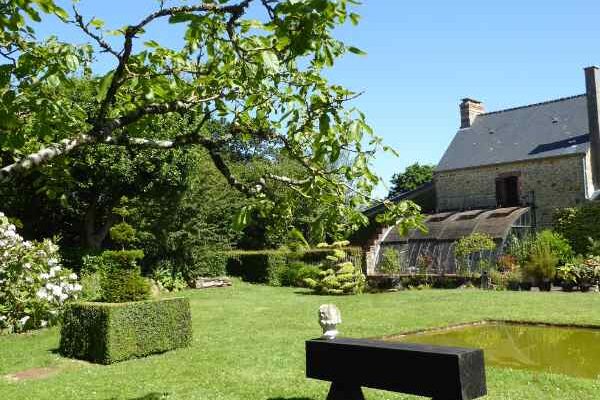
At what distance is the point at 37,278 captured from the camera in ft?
40.8

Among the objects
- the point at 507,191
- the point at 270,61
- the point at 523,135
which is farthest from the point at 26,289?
the point at 523,135

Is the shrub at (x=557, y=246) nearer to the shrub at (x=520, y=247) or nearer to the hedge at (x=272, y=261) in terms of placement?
the shrub at (x=520, y=247)

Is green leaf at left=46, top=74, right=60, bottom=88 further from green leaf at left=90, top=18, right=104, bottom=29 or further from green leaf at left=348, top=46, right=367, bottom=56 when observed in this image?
green leaf at left=348, top=46, right=367, bottom=56

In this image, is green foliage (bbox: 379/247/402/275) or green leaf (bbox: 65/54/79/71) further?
green foliage (bbox: 379/247/402/275)

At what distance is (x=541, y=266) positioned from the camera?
753 inches

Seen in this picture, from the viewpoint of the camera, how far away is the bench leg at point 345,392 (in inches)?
234

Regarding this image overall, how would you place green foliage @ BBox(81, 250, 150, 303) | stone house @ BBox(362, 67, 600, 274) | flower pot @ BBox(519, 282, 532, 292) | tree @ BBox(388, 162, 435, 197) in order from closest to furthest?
green foliage @ BBox(81, 250, 150, 303) < flower pot @ BBox(519, 282, 532, 292) < stone house @ BBox(362, 67, 600, 274) < tree @ BBox(388, 162, 435, 197)

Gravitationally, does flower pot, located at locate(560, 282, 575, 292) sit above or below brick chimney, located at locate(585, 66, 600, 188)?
below

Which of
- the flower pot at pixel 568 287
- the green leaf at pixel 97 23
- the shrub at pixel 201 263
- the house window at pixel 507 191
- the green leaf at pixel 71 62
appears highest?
the house window at pixel 507 191

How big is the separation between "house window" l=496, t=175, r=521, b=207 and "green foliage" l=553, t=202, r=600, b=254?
102 inches

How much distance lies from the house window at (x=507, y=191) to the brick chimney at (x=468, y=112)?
539 centimetres

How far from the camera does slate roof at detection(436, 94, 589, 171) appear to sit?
84.1 ft

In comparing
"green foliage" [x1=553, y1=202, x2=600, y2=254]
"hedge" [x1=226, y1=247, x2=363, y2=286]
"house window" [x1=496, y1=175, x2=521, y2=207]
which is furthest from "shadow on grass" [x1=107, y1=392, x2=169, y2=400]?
"house window" [x1=496, y1=175, x2=521, y2=207]

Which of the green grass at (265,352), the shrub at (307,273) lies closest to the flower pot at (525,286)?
the green grass at (265,352)
